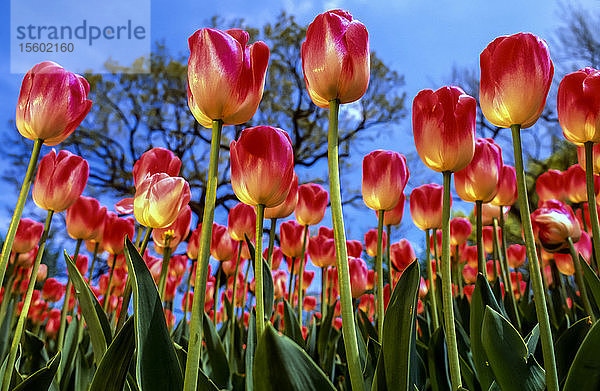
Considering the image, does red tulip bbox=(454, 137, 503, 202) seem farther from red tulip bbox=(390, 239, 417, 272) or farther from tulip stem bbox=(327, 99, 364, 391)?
red tulip bbox=(390, 239, 417, 272)

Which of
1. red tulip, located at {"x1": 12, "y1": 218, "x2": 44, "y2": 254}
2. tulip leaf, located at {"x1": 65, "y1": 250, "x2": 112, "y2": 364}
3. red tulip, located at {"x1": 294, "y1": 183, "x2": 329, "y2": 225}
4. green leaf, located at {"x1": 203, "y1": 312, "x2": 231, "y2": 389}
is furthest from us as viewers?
red tulip, located at {"x1": 12, "y1": 218, "x2": 44, "y2": 254}

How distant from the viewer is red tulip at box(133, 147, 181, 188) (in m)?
0.71

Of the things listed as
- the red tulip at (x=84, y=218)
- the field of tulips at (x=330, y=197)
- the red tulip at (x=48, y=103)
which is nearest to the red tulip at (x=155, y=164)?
the field of tulips at (x=330, y=197)

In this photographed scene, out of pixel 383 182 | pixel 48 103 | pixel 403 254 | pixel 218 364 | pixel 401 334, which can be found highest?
pixel 48 103

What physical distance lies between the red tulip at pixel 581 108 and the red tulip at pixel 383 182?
257mm

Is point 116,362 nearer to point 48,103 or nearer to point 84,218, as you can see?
point 48,103

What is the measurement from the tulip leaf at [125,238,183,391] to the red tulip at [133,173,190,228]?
0.17 metres

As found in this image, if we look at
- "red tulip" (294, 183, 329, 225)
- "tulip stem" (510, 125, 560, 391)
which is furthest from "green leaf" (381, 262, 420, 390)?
"red tulip" (294, 183, 329, 225)

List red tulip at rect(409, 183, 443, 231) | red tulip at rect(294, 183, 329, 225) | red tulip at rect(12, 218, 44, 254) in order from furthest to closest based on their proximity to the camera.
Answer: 1. red tulip at rect(12, 218, 44, 254)
2. red tulip at rect(294, 183, 329, 225)
3. red tulip at rect(409, 183, 443, 231)

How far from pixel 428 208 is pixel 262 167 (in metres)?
0.59

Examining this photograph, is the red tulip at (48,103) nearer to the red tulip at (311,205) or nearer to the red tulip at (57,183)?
the red tulip at (57,183)

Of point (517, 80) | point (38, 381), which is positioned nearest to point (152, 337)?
point (38, 381)

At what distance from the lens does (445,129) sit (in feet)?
1.86

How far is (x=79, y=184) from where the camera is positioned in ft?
2.71
